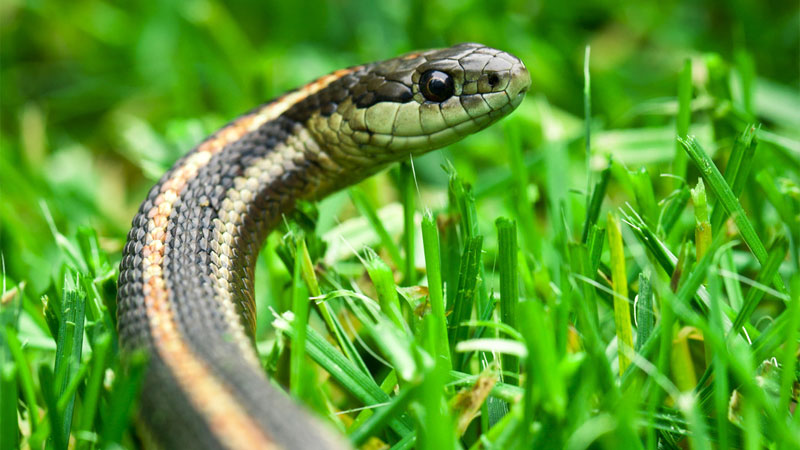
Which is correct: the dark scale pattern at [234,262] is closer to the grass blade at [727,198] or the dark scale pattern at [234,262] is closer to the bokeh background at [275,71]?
the bokeh background at [275,71]

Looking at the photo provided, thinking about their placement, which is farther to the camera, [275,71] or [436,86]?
[275,71]

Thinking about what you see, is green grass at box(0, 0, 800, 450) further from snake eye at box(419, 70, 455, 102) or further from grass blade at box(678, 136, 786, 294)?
snake eye at box(419, 70, 455, 102)

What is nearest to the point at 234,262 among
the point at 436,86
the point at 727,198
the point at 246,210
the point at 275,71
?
the point at 246,210

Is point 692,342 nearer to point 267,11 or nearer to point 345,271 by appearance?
point 345,271

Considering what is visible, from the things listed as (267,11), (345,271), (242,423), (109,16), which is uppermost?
(109,16)

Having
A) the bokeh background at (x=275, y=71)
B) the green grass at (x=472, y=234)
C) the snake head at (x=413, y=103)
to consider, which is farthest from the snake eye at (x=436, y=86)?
the bokeh background at (x=275, y=71)

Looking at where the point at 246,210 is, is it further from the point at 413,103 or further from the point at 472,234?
the point at 472,234

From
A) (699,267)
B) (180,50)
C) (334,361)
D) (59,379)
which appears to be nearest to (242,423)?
(334,361)
